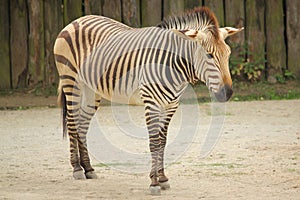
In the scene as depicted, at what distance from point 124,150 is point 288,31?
246 inches

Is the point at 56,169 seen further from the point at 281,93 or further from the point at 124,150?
the point at 281,93

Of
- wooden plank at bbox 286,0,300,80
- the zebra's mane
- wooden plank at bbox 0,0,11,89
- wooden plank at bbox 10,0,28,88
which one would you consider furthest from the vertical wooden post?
the zebra's mane

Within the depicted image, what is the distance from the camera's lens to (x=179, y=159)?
8352mm

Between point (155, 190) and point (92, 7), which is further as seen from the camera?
point (92, 7)

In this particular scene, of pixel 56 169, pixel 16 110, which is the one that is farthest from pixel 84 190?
pixel 16 110

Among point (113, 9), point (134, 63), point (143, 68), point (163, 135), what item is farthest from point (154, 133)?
point (113, 9)

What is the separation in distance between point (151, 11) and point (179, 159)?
6104 millimetres

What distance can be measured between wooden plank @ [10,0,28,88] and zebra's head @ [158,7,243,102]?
7392 mm

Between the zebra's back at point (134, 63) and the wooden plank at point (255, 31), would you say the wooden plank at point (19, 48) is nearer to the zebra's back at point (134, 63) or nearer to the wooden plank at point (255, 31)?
the wooden plank at point (255, 31)

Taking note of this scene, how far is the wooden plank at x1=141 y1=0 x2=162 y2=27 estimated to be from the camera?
1393cm

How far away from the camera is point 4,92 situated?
13.7m

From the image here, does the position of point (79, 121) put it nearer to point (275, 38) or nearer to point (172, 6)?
point (172, 6)

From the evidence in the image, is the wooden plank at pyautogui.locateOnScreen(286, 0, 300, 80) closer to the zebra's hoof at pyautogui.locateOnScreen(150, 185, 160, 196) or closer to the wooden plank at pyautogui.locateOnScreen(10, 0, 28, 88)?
the wooden plank at pyautogui.locateOnScreen(10, 0, 28, 88)

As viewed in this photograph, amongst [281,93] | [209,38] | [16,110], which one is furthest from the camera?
[281,93]
